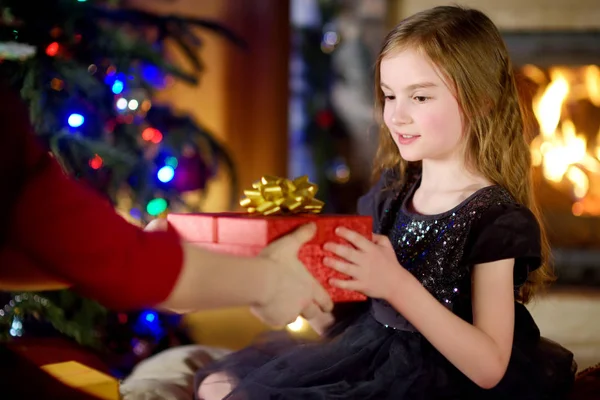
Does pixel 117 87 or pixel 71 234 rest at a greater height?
pixel 117 87

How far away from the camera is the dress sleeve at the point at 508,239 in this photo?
1.02m

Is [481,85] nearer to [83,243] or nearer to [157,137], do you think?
[83,243]

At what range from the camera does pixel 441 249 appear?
1134 mm

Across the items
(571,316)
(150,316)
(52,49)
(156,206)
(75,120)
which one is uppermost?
(52,49)

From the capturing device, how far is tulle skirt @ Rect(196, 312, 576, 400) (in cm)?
102

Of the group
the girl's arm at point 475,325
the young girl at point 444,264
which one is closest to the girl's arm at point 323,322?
the young girl at point 444,264

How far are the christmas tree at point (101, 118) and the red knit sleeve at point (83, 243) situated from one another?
0.88m

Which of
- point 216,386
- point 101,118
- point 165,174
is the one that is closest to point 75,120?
point 101,118

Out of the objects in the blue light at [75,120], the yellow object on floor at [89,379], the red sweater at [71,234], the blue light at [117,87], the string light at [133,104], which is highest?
the blue light at [117,87]

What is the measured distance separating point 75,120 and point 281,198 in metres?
0.99

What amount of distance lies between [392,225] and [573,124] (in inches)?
77.9

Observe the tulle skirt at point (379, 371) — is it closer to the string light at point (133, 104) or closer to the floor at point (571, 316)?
the string light at point (133, 104)

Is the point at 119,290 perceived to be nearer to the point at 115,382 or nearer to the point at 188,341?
the point at 115,382

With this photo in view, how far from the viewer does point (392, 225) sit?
1275mm
